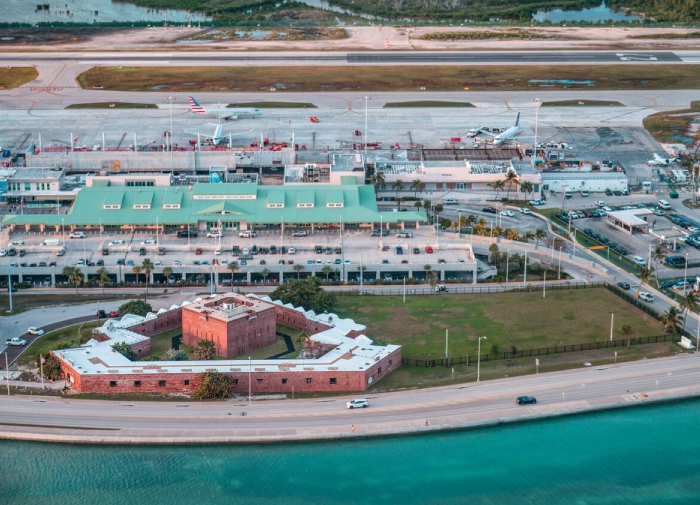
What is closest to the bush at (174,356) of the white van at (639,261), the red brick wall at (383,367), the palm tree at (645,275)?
the red brick wall at (383,367)

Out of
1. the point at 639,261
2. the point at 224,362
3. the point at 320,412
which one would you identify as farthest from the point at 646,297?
the point at 224,362

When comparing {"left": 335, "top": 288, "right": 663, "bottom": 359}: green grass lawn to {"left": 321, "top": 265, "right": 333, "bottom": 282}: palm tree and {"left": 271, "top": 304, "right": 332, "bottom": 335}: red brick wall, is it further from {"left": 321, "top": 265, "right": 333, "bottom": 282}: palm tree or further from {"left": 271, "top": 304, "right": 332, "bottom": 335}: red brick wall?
{"left": 321, "top": 265, "right": 333, "bottom": 282}: palm tree

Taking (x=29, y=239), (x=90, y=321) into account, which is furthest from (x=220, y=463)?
(x=29, y=239)

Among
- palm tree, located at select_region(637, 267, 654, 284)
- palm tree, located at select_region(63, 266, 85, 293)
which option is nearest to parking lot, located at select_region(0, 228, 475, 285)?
palm tree, located at select_region(63, 266, 85, 293)

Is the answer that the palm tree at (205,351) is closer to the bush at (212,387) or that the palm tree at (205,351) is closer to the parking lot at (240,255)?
the bush at (212,387)

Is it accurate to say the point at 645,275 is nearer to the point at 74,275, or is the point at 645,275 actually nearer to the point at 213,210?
the point at 213,210
